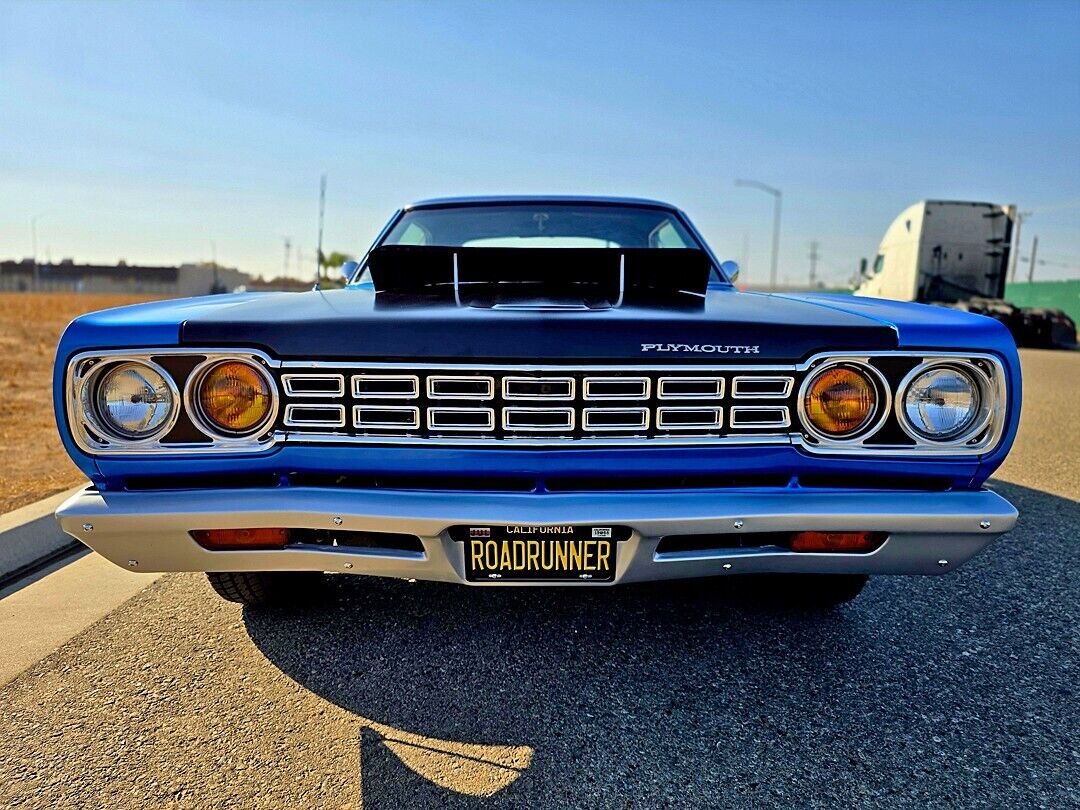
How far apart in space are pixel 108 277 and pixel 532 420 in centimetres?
10531

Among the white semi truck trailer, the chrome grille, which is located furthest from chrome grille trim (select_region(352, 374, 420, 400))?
the white semi truck trailer

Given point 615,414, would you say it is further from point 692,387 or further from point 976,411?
point 976,411

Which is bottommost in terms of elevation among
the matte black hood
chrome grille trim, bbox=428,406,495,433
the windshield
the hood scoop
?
chrome grille trim, bbox=428,406,495,433

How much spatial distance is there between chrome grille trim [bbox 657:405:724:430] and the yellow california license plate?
295 millimetres

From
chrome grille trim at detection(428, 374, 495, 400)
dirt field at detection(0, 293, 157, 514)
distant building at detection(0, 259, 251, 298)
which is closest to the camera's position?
chrome grille trim at detection(428, 374, 495, 400)

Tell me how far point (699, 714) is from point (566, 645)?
0.53 meters

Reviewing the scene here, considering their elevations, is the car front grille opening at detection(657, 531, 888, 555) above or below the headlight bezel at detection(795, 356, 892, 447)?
below

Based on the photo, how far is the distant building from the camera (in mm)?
87688

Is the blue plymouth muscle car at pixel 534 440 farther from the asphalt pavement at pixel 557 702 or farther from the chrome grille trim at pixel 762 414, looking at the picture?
the asphalt pavement at pixel 557 702

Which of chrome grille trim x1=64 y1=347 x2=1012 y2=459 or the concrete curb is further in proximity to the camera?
the concrete curb

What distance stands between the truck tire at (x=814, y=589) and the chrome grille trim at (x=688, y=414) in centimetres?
93

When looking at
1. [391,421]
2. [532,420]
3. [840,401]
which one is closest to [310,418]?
[391,421]

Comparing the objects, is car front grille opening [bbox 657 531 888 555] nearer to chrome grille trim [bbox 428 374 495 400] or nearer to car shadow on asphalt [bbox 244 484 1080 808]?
car shadow on asphalt [bbox 244 484 1080 808]

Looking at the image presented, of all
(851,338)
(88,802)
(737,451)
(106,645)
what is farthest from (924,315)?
(106,645)
